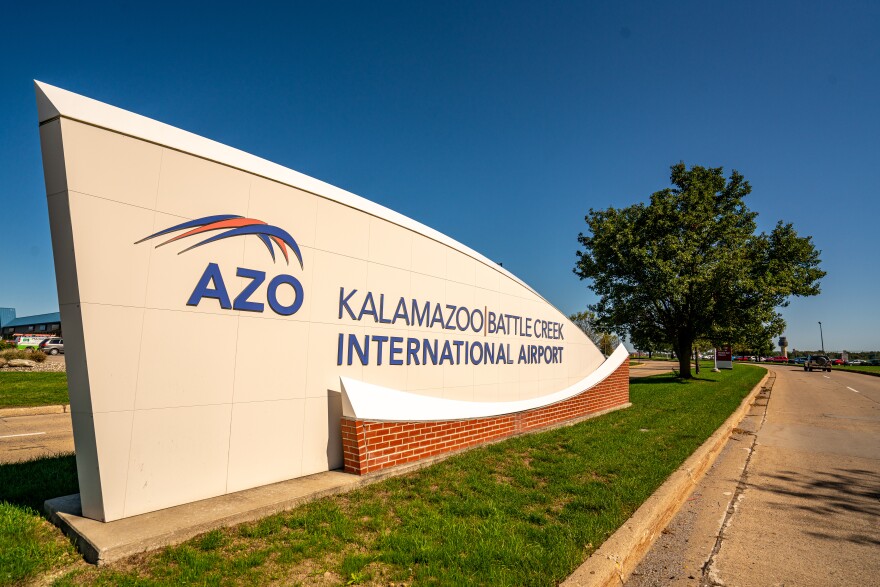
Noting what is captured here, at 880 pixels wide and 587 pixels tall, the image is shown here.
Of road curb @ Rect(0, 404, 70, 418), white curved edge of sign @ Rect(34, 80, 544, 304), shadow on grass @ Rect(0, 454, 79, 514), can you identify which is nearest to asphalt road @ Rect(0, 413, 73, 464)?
road curb @ Rect(0, 404, 70, 418)

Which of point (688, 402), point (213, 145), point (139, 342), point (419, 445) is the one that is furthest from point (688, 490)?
point (688, 402)

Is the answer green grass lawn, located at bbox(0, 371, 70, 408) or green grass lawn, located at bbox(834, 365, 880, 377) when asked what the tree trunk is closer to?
green grass lawn, located at bbox(834, 365, 880, 377)

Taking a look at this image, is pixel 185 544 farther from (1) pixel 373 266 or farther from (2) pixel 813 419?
(2) pixel 813 419

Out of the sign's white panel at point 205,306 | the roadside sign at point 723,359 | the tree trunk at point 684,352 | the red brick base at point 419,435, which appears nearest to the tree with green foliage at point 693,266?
the tree trunk at point 684,352

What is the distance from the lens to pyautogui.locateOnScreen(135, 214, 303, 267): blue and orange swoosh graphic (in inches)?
173

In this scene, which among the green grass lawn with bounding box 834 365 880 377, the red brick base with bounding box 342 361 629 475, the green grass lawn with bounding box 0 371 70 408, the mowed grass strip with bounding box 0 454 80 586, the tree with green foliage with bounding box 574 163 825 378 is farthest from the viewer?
the green grass lawn with bounding box 834 365 880 377

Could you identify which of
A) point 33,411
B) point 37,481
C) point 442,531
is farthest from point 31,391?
point 442,531

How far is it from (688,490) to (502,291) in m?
4.57

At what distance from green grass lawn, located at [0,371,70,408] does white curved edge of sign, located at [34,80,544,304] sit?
10.9 m

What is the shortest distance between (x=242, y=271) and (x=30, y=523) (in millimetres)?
2867

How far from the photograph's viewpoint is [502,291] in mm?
9055

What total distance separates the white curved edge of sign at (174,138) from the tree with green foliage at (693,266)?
19808 mm

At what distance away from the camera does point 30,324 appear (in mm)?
75000

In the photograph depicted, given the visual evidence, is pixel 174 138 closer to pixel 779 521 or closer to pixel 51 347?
pixel 779 521
